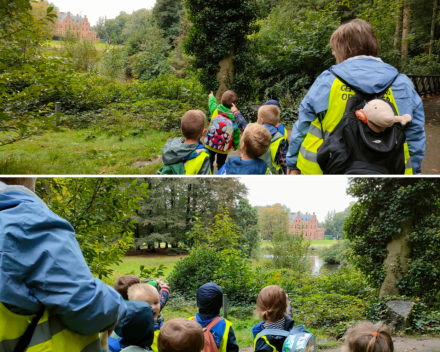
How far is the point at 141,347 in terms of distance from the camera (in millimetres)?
2178

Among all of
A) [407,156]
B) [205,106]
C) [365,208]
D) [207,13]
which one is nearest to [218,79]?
[205,106]

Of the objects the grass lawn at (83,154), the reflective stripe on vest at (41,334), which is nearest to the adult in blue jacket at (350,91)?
the reflective stripe on vest at (41,334)

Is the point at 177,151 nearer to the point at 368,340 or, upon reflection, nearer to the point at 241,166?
the point at 241,166

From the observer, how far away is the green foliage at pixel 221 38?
29.5ft

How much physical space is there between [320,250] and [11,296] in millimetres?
5276

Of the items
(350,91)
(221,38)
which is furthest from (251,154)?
(221,38)

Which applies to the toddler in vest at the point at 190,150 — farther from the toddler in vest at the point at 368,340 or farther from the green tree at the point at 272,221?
the green tree at the point at 272,221

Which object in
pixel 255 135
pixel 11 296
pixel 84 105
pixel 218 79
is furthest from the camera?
pixel 84 105

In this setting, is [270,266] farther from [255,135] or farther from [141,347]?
[141,347]

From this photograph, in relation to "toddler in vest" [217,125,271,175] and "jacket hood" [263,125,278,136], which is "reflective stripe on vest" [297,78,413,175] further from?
"jacket hood" [263,125,278,136]

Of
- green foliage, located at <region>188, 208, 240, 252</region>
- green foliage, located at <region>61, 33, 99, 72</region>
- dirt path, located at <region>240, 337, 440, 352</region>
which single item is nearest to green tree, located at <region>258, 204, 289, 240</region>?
green foliage, located at <region>188, 208, 240, 252</region>

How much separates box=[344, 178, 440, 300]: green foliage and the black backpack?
3838mm

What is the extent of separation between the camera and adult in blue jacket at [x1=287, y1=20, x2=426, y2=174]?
2.26m

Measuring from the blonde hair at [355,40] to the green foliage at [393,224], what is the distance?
149 inches
